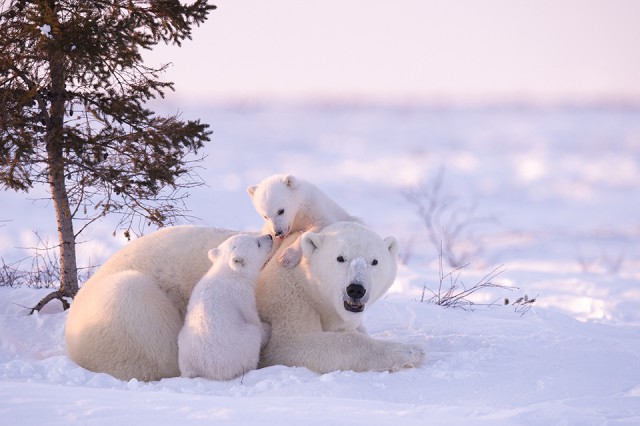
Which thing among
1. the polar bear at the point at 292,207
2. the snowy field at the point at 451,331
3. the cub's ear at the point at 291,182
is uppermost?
the cub's ear at the point at 291,182

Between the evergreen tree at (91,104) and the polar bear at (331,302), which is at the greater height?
the evergreen tree at (91,104)

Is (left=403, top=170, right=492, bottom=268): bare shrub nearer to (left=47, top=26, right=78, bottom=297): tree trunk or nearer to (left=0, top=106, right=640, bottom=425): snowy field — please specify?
(left=0, top=106, right=640, bottom=425): snowy field

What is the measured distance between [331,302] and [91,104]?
245cm

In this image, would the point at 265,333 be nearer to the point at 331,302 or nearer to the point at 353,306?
the point at 331,302

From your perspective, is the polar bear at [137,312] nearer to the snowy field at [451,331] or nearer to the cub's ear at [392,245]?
the snowy field at [451,331]

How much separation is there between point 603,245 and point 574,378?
43.7 ft

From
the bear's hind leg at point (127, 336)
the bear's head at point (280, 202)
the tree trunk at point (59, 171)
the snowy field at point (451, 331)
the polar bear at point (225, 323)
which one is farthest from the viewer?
the tree trunk at point (59, 171)

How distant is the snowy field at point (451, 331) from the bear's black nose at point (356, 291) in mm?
443

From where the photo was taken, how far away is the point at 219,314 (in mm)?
4383

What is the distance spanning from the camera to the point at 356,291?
178 inches

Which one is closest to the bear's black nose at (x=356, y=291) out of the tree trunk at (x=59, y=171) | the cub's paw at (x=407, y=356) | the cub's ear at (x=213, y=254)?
the cub's paw at (x=407, y=356)

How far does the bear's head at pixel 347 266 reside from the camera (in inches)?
180

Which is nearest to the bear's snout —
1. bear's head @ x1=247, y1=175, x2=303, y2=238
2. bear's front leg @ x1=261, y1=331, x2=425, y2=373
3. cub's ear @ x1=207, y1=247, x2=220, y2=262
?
bear's front leg @ x1=261, y1=331, x2=425, y2=373

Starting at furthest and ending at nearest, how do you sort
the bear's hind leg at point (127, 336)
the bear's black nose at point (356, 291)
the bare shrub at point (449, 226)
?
1. the bare shrub at point (449, 226)
2. the bear's hind leg at point (127, 336)
3. the bear's black nose at point (356, 291)
